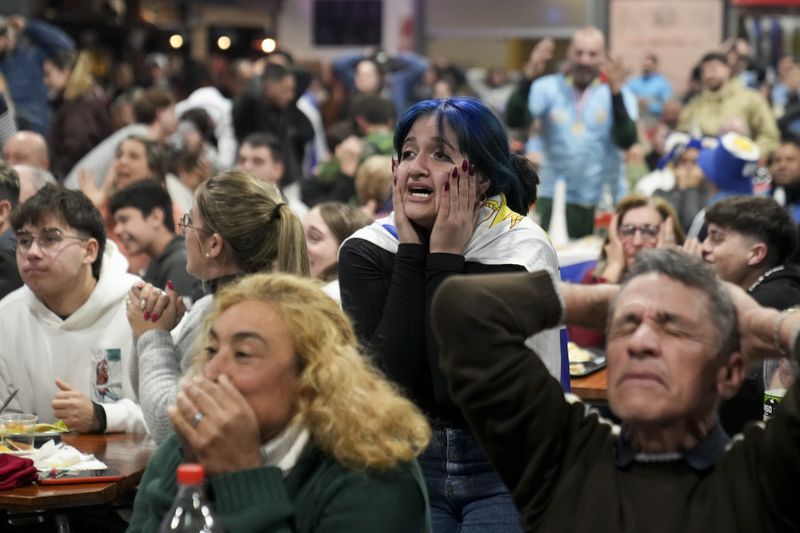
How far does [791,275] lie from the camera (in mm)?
4707

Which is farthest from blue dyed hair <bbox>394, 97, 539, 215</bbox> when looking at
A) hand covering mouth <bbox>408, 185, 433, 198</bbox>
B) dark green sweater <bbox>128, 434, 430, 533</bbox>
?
dark green sweater <bbox>128, 434, 430, 533</bbox>

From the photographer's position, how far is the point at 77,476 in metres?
3.54

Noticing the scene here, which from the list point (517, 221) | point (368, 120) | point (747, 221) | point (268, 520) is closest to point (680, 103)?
point (368, 120)

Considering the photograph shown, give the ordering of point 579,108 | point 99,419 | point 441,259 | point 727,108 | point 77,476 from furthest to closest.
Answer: point 727,108 → point 579,108 → point 99,419 → point 77,476 → point 441,259

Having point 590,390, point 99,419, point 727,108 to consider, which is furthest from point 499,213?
point 727,108

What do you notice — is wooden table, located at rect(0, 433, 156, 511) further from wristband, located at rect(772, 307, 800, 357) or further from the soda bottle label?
wristband, located at rect(772, 307, 800, 357)

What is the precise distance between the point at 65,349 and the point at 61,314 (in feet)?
0.44

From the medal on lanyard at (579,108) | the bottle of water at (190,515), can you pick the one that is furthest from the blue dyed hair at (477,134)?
the medal on lanyard at (579,108)

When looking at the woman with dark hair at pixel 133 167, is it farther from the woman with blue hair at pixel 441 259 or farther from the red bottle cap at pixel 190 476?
the red bottle cap at pixel 190 476

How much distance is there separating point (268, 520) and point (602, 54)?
21.3 ft

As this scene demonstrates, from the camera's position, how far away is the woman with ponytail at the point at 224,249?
3781 millimetres

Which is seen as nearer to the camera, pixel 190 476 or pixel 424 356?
pixel 190 476

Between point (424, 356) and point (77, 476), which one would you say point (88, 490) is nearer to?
point (77, 476)

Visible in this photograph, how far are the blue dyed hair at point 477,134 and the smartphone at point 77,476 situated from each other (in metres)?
1.15
